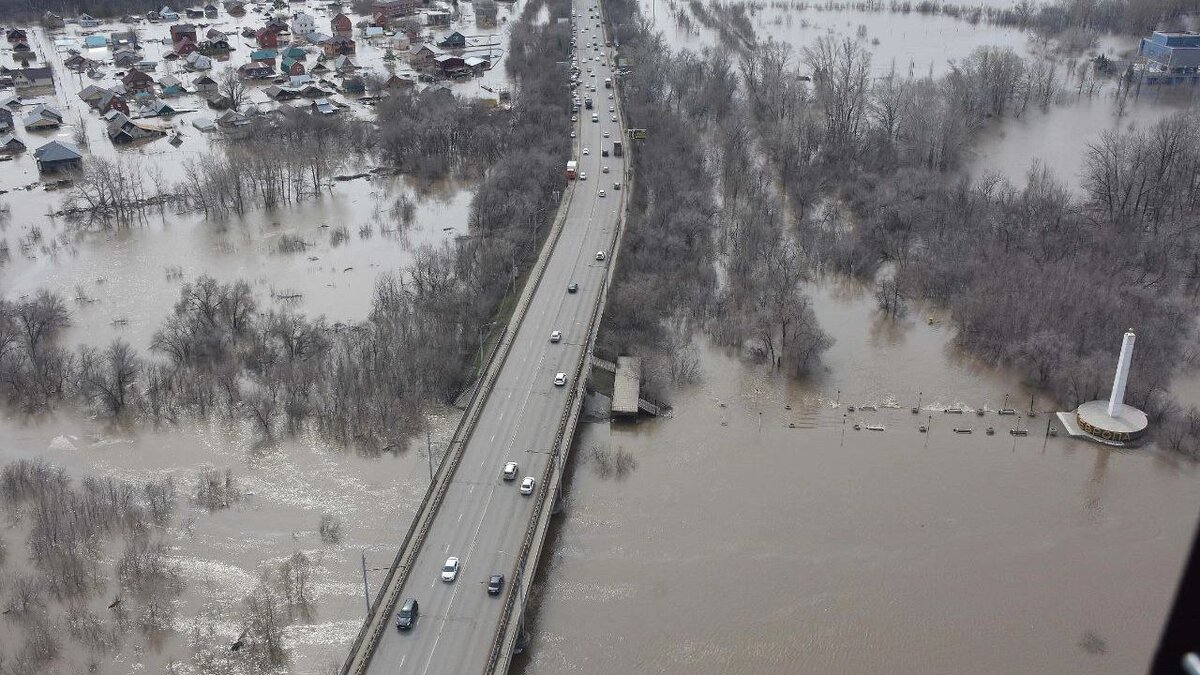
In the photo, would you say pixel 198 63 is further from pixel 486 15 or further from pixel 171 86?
pixel 486 15

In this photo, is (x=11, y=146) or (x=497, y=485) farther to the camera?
(x=11, y=146)

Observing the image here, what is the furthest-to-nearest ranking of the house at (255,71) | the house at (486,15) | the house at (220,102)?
the house at (486,15)
the house at (255,71)
the house at (220,102)

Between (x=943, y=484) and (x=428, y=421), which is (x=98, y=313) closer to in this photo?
(x=428, y=421)

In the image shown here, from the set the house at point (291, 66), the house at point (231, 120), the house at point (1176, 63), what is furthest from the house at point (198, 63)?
the house at point (1176, 63)

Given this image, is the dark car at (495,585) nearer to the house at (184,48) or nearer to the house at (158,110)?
the house at (158,110)

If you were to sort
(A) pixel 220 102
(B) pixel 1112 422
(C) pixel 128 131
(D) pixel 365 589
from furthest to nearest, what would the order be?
(A) pixel 220 102 < (C) pixel 128 131 < (B) pixel 1112 422 < (D) pixel 365 589

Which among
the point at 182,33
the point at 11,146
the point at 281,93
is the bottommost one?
A: the point at 11,146

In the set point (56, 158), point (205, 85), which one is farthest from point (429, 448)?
point (205, 85)
